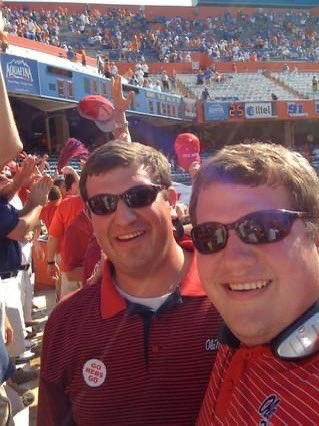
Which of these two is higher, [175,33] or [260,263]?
[260,263]

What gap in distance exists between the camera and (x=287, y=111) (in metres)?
27.2

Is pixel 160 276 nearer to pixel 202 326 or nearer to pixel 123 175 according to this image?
pixel 202 326

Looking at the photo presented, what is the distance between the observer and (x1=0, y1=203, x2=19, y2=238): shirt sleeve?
9.64ft

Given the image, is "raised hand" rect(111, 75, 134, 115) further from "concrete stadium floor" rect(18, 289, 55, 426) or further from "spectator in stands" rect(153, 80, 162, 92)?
"spectator in stands" rect(153, 80, 162, 92)

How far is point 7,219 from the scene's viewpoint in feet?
9.65

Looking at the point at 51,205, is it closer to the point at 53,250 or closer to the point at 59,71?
the point at 53,250

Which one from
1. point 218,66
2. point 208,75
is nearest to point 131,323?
point 208,75

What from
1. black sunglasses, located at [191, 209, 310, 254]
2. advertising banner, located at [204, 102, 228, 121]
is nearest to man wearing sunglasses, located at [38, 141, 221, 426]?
black sunglasses, located at [191, 209, 310, 254]

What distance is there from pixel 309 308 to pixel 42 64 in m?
15.9

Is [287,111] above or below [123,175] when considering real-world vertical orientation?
below

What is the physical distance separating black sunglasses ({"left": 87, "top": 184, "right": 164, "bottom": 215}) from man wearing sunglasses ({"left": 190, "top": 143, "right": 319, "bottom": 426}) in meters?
0.52

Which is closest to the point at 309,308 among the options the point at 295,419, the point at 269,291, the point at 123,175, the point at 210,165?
the point at 269,291

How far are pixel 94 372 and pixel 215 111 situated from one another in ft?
80.6

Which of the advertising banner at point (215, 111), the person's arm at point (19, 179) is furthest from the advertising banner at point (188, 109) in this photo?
the person's arm at point (19, 179)
